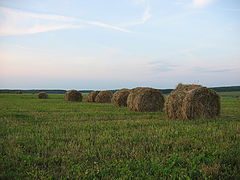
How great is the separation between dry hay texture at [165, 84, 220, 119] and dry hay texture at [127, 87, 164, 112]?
12.2ft

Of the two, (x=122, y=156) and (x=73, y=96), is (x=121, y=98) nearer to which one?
(x=73, y=96)

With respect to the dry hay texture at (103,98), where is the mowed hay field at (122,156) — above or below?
below

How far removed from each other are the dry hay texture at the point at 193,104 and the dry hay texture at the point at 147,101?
3.70 m

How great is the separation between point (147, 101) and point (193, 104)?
16.0ft

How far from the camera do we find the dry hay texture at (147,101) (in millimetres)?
16359

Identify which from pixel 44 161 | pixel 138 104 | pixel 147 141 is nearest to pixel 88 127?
pixel 147 141

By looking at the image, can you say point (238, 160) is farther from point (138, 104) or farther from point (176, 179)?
point (138, 104)

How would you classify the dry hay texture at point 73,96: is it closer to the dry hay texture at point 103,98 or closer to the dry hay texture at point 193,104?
the dry hay texture at point 103,98

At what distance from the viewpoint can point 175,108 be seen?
12250 mm

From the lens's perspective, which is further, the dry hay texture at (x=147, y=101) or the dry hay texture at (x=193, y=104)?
the dry hay texture at (x=147, y=101)

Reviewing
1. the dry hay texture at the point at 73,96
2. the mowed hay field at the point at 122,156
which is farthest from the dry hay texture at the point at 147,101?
the dry hay texture at the point at 73,96

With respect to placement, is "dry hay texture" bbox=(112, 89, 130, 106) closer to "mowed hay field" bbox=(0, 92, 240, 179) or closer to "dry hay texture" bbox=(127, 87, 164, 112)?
"dry hay texture" bbox=(127, 87, 164, 112)

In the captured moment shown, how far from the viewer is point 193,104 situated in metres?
11.9

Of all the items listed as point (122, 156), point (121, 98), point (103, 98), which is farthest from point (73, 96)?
point (122, 156)
